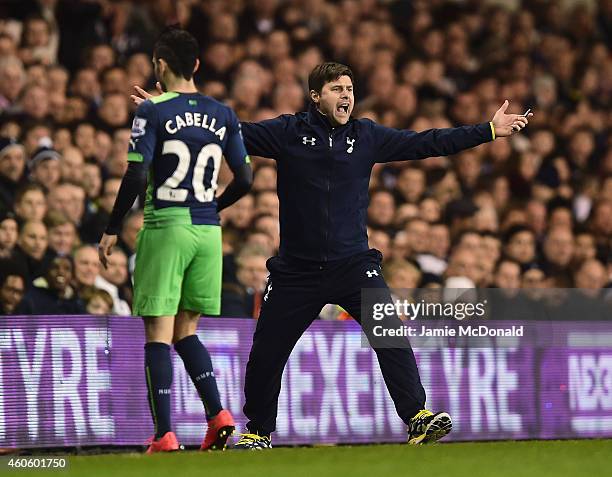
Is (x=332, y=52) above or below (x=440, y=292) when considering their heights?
above

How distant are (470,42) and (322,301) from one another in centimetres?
959

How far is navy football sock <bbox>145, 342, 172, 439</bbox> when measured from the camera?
791 cm

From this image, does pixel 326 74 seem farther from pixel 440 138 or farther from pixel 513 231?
pixel 513 231

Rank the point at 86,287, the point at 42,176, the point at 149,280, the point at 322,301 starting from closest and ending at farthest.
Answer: the point at 149,280 → the point at 322,301 → the point at 86,287 → the point at 42,176

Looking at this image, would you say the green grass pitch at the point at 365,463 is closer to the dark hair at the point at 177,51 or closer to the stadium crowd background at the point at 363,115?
the dark hair at the point at 177,51

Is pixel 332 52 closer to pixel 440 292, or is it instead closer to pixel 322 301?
pixel 440 292

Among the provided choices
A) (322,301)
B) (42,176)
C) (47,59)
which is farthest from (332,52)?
(322,301)

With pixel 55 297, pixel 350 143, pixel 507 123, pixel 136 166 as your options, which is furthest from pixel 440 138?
pixel 55 297

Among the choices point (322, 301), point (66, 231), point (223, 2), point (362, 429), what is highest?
point (223, 2)

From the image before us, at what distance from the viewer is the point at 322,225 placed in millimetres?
8484

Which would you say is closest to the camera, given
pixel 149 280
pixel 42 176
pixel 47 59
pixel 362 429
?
pixel 149 280

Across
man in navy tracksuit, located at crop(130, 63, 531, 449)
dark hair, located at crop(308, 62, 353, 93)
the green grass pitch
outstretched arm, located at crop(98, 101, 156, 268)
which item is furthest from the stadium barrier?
dark hair, located at crop(308, 62, 353, 93)

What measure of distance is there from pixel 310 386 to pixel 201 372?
2.22 m

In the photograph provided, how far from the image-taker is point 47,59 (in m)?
13.8
